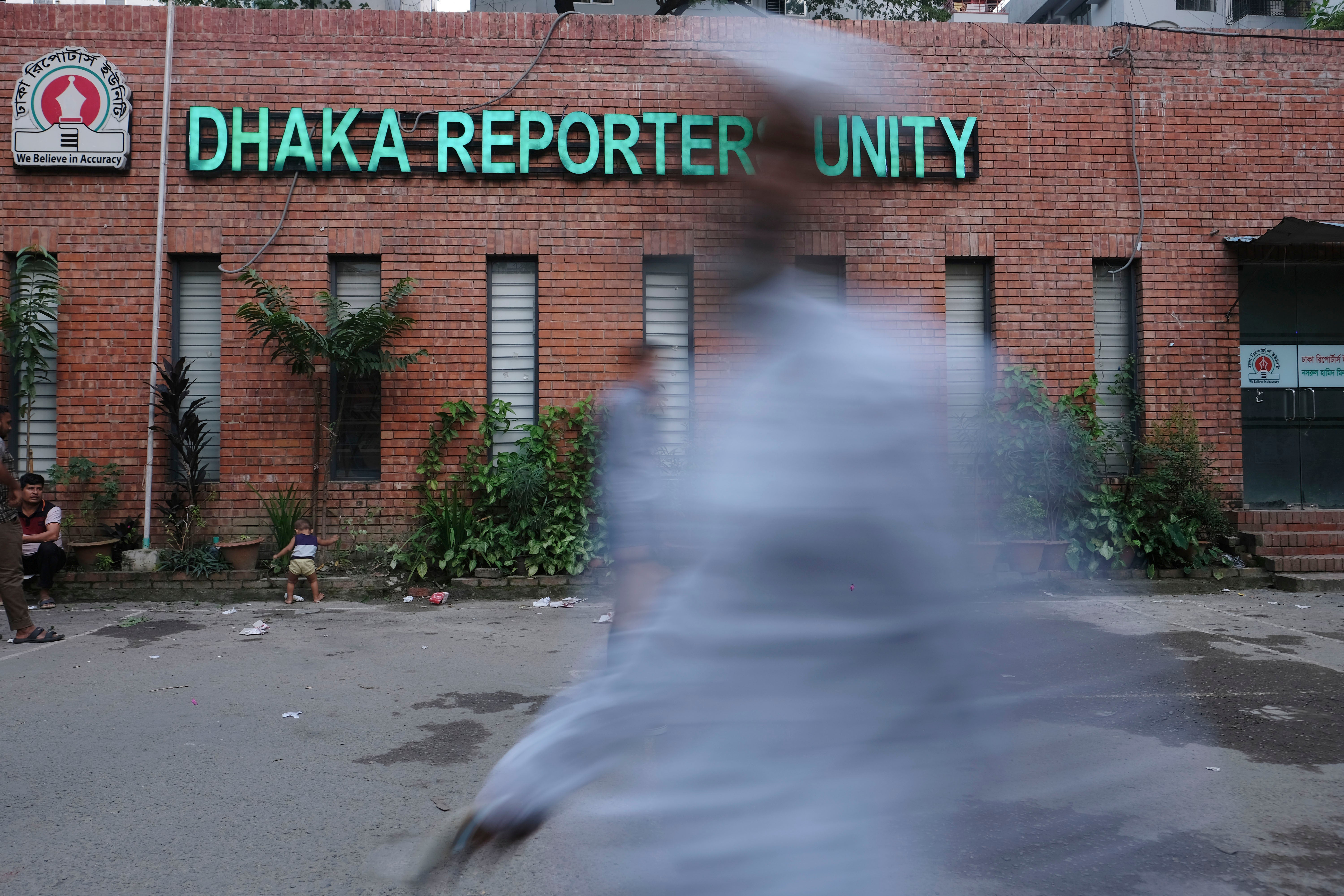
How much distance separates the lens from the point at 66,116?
9219 mm

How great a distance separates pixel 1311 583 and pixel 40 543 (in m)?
11.9

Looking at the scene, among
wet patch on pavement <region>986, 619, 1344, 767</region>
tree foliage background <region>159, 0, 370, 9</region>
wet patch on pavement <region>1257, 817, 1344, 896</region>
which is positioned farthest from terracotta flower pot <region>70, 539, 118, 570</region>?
tree foliage background <region>159, 0, 370, 9</region>

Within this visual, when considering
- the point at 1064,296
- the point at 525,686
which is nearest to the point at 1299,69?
the point at 1064,296

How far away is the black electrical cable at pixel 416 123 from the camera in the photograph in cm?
932

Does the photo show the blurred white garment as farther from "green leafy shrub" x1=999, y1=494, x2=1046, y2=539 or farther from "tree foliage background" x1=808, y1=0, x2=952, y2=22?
"tree foliage background" x1=808, y1=0, x2=952, y2=22

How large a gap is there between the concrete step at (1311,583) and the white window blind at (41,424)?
1243 cm

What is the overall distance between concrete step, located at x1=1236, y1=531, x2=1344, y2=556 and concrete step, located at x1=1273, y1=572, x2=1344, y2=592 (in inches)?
15.1

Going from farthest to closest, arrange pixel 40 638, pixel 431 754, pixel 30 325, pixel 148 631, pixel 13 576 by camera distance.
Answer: pixel 30 325 < pixel 148 631 < pixel 40 638 < pixel 13 576 < pixel 431 754

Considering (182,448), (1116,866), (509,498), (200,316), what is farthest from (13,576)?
(1116,866)

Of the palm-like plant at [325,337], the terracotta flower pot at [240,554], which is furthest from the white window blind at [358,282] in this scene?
the terracotta flower pot at [240,554]

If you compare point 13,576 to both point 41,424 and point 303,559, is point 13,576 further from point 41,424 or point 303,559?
point 41,424

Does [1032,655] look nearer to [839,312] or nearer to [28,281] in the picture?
[839,312]

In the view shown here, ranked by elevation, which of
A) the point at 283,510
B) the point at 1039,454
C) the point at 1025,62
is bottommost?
the point at 283,510

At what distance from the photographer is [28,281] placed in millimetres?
9266
